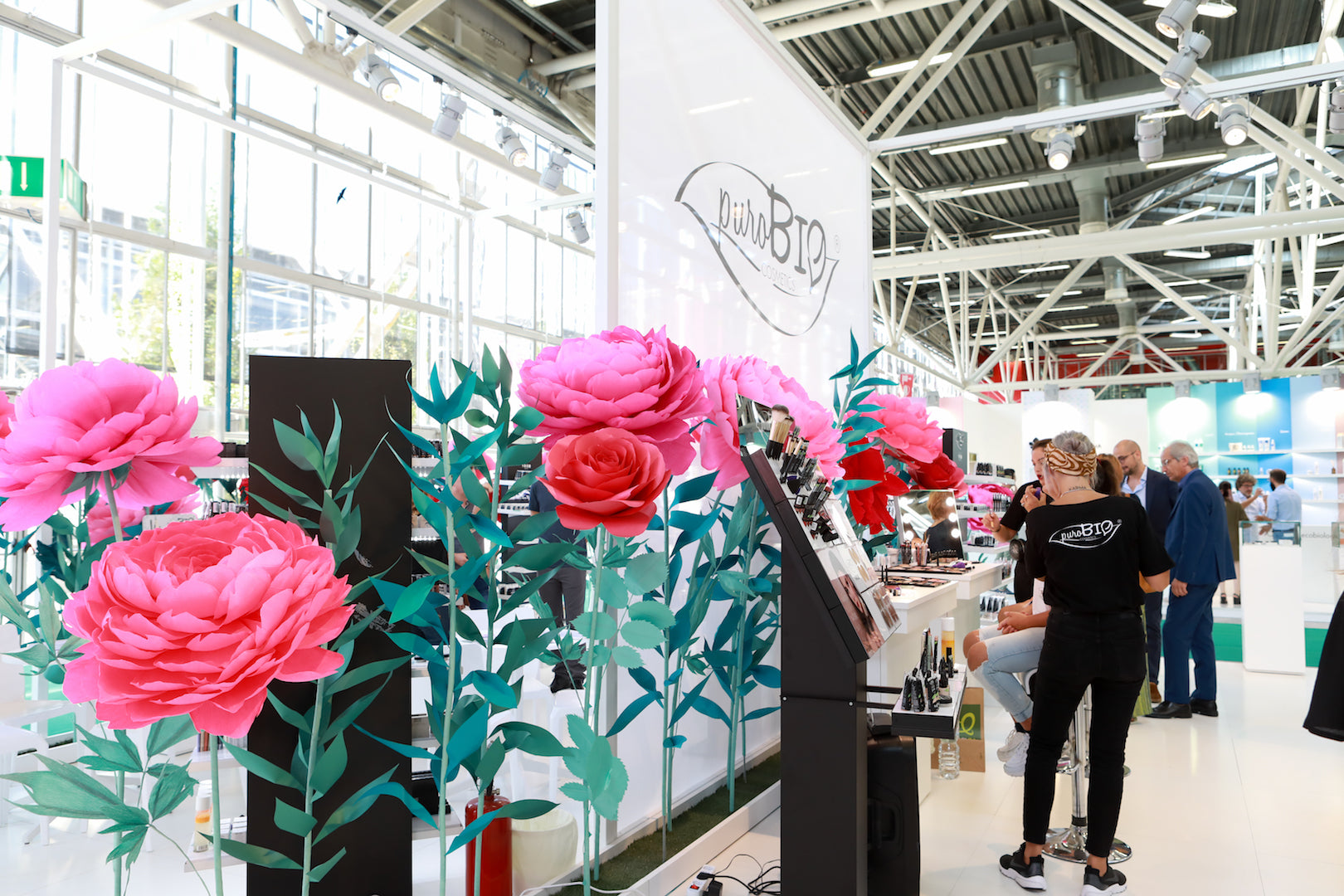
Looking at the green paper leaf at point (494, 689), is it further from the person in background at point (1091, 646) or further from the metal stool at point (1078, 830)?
the metal stool at point (1078, 830)

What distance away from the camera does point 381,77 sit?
5.84 m

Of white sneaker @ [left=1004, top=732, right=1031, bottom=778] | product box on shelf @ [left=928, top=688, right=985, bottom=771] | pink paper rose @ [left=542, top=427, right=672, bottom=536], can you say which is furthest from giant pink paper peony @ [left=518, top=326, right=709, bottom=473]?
product box on shelf @ [left=928, top=688, right=985, bottom=771]

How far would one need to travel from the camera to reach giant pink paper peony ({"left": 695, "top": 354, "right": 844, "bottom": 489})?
185 centimetres

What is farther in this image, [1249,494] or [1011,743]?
[1249,494]

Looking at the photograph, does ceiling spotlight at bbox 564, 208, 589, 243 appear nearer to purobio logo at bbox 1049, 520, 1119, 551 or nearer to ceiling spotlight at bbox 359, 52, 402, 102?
ceiling spotlight at bbox 359, 52, 402, 102

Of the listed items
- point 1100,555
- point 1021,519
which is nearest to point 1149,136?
point 1021,519

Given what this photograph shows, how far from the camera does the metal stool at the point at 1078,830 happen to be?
309 cm

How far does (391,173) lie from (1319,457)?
13917 mm

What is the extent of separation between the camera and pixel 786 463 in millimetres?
1979

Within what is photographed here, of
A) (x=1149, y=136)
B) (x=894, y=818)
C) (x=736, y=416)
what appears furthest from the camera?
(x=1149, y=136)

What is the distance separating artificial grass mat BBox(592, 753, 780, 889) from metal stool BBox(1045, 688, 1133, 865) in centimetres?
102

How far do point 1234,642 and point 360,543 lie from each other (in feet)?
24.8

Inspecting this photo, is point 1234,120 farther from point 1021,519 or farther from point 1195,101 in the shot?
point 1021,519

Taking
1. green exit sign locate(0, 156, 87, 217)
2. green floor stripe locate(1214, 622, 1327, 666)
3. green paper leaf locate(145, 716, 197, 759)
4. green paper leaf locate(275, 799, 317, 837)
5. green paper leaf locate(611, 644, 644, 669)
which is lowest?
green floor stripe locate(1214, 622, 1327, 666)
